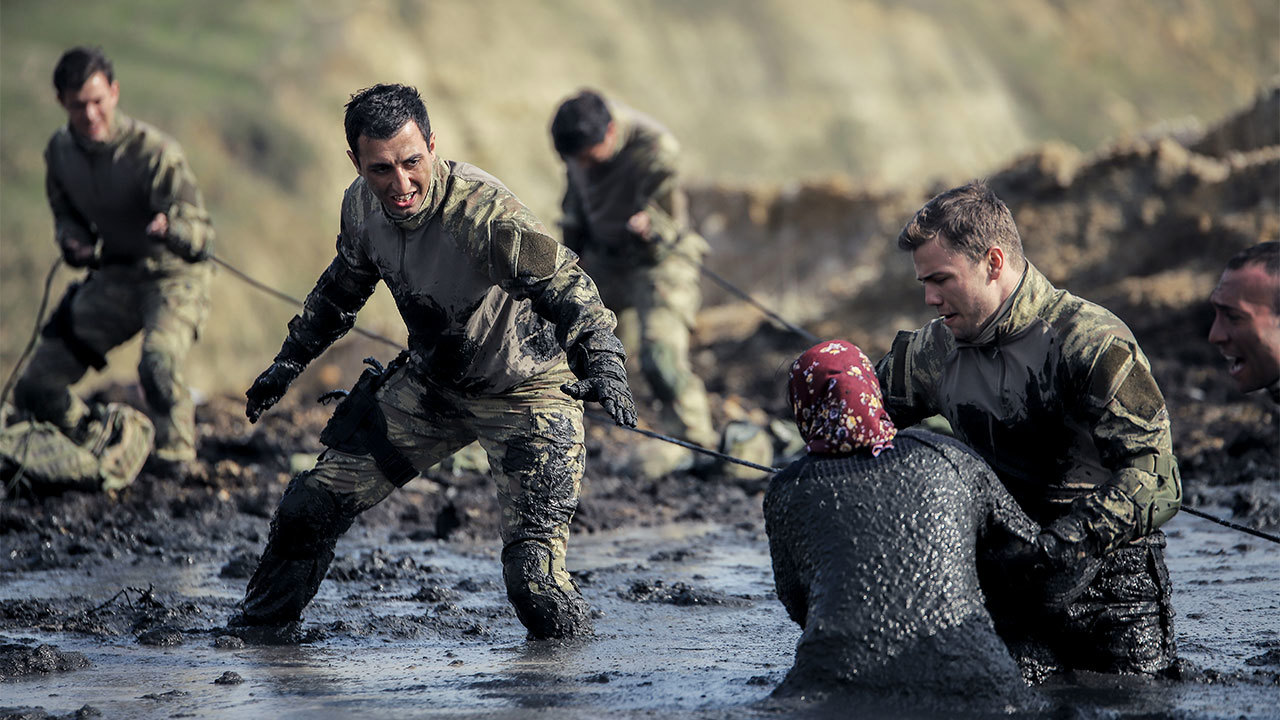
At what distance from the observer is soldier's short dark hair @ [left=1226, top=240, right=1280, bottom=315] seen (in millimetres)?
4152

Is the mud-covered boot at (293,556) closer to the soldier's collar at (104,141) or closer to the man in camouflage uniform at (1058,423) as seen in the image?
the man in camouflage uniform at (1058,423)

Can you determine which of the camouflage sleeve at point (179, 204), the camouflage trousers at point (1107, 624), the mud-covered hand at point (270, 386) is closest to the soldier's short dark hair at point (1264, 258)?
the camouflage trousers at point (1107, 624)

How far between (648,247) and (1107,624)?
5.06 meters

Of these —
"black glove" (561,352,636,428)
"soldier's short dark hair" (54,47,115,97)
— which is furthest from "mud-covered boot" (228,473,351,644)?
"soldier's short dark hair" (54,47,115,97)

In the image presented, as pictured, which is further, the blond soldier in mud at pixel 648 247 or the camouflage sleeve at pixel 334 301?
the blond soldier in mud at pixel 648 247

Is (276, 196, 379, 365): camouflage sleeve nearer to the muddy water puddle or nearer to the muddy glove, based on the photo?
the muddy water puddle

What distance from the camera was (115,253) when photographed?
8.48 meters

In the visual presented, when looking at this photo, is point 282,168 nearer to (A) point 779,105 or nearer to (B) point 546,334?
(A) point 779,105

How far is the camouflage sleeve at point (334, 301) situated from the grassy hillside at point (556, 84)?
15.5 meters

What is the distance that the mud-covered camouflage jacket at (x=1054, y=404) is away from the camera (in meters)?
3.96

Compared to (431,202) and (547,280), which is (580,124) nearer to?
(431,202)

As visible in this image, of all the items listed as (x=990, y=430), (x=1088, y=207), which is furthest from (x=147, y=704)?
(x=1088, y=207)

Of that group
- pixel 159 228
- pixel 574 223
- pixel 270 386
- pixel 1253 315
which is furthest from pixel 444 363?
pixel 574 223

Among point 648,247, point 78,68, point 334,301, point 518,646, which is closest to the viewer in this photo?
point 518,646
